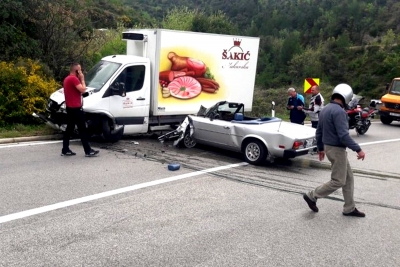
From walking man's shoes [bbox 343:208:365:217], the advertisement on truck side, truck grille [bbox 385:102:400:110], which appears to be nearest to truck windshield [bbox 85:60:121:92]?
the advertisement on truck side

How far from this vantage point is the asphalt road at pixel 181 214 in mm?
4983

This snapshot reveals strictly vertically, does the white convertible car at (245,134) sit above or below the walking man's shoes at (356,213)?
above

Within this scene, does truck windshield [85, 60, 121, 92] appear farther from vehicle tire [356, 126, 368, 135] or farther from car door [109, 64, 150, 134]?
vehicle tire [356, 126, 368, 135]

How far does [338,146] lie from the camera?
646 centimetres

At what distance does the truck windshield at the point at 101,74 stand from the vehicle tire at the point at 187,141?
2.34 metres

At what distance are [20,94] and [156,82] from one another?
12.0 feet

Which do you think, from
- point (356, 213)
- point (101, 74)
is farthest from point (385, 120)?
point (356, 213)

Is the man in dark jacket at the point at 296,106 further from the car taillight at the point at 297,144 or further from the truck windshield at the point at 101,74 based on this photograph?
the truck windshield at the point at 101,74

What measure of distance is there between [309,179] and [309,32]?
87.3m

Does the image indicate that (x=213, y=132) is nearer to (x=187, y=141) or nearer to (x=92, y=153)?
(x=187, y=141)

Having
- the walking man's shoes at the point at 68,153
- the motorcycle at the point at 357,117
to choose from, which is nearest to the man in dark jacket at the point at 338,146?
the walking man's shoes at the point at 68,153

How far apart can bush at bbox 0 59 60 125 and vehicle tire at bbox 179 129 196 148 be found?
4081 millimetres

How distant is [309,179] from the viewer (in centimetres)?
895

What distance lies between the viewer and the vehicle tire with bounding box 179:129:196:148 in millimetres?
11250
